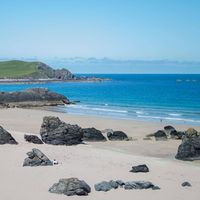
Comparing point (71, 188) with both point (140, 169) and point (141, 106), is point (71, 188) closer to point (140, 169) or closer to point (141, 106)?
point (140, 169)

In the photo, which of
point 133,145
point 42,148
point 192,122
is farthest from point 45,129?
point 192,122

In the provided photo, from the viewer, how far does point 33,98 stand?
225 ft

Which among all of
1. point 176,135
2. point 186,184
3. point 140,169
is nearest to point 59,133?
point 140,169

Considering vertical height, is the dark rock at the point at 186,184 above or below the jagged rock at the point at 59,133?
above

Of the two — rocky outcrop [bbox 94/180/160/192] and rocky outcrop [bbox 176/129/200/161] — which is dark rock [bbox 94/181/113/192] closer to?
rocky outcrop [bbox 94/180/160/192]

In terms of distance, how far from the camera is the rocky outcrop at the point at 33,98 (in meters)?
65.9

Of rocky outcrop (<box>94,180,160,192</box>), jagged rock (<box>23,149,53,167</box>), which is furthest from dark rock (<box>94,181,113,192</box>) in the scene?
jagged rock (<box>23,149,53,167</box>)

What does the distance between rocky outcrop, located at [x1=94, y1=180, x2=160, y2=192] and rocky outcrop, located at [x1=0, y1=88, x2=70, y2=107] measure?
50385 mm

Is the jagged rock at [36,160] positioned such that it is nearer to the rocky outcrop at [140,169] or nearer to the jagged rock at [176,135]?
the rocky outcrop at [140,169]

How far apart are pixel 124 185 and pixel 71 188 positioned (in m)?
1.94

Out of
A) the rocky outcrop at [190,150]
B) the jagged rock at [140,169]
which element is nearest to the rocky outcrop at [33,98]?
the rocky outcrop at [190,150]

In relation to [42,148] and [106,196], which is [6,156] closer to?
[42,148]

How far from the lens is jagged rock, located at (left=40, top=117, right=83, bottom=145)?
24.0 metres

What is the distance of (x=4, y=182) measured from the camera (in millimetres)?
14414
